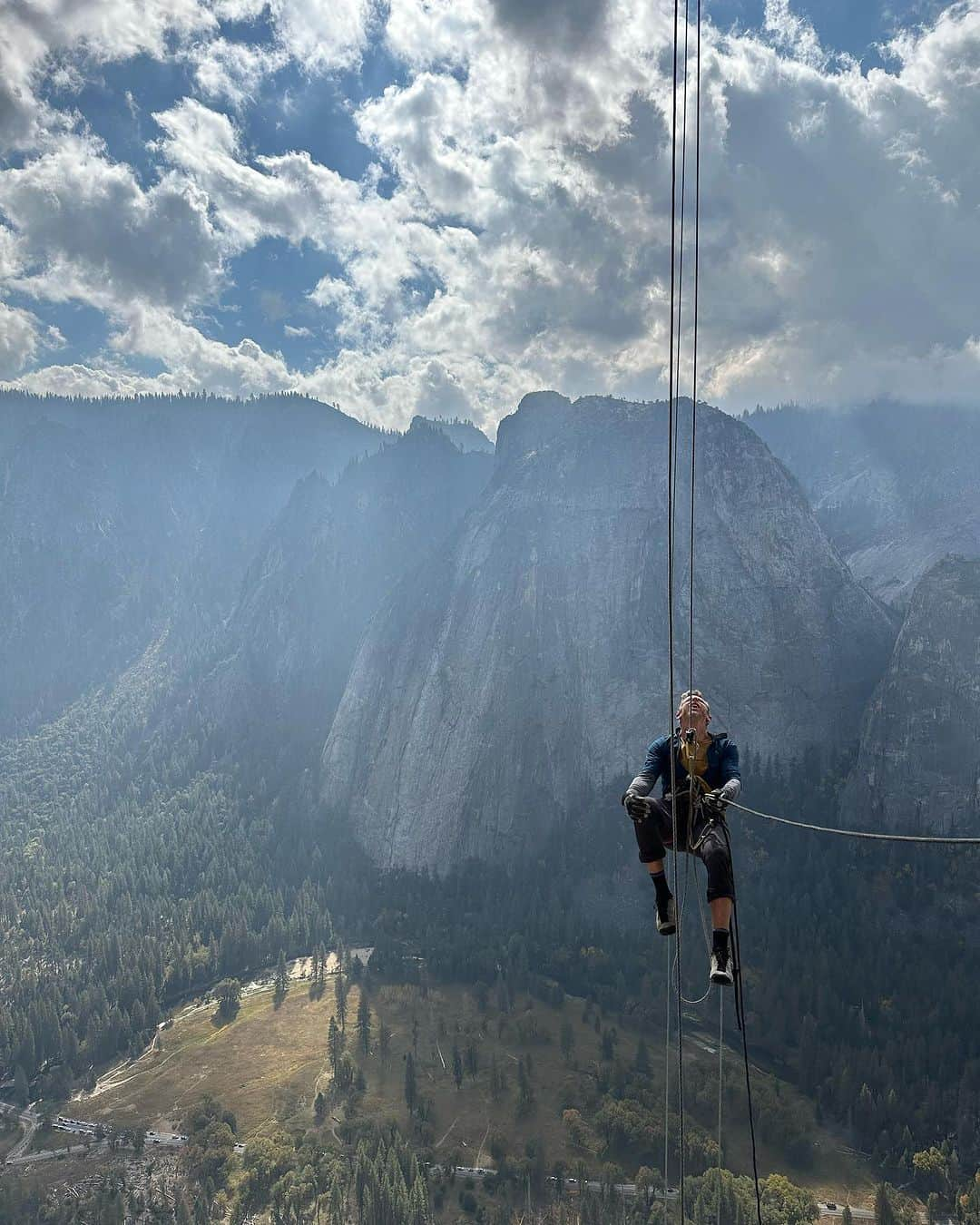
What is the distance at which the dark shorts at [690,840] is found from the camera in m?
11.9

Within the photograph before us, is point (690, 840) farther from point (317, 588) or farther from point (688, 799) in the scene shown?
point (317, 588)

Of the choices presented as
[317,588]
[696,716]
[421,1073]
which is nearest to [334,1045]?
[421,1073]

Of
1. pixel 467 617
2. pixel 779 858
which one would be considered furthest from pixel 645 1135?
pixel 467 617

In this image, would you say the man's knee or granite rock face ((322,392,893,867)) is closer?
the man's knee

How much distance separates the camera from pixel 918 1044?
64.1 metres

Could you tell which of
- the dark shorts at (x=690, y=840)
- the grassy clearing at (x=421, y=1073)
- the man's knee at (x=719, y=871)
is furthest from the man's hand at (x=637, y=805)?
the grassy clearing at (x=421, y=1073)

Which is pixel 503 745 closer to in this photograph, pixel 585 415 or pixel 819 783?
pixel 819 783

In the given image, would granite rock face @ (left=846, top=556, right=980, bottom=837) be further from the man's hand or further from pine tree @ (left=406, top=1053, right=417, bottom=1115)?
the man's hand

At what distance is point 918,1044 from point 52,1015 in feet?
270

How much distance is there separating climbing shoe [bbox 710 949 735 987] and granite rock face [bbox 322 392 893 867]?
9859 centimetres

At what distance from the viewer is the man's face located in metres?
13.1

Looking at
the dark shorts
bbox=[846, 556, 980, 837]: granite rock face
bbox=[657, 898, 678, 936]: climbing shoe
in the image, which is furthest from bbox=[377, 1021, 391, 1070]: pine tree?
the dark shorts

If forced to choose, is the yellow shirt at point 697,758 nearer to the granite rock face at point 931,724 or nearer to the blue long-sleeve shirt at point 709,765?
the blue long-sleeve shirt at point 709,765

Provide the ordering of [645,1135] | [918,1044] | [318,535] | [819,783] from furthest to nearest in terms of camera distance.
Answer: [318,535] → [819,783] → [918,1044] → [645,1135]
